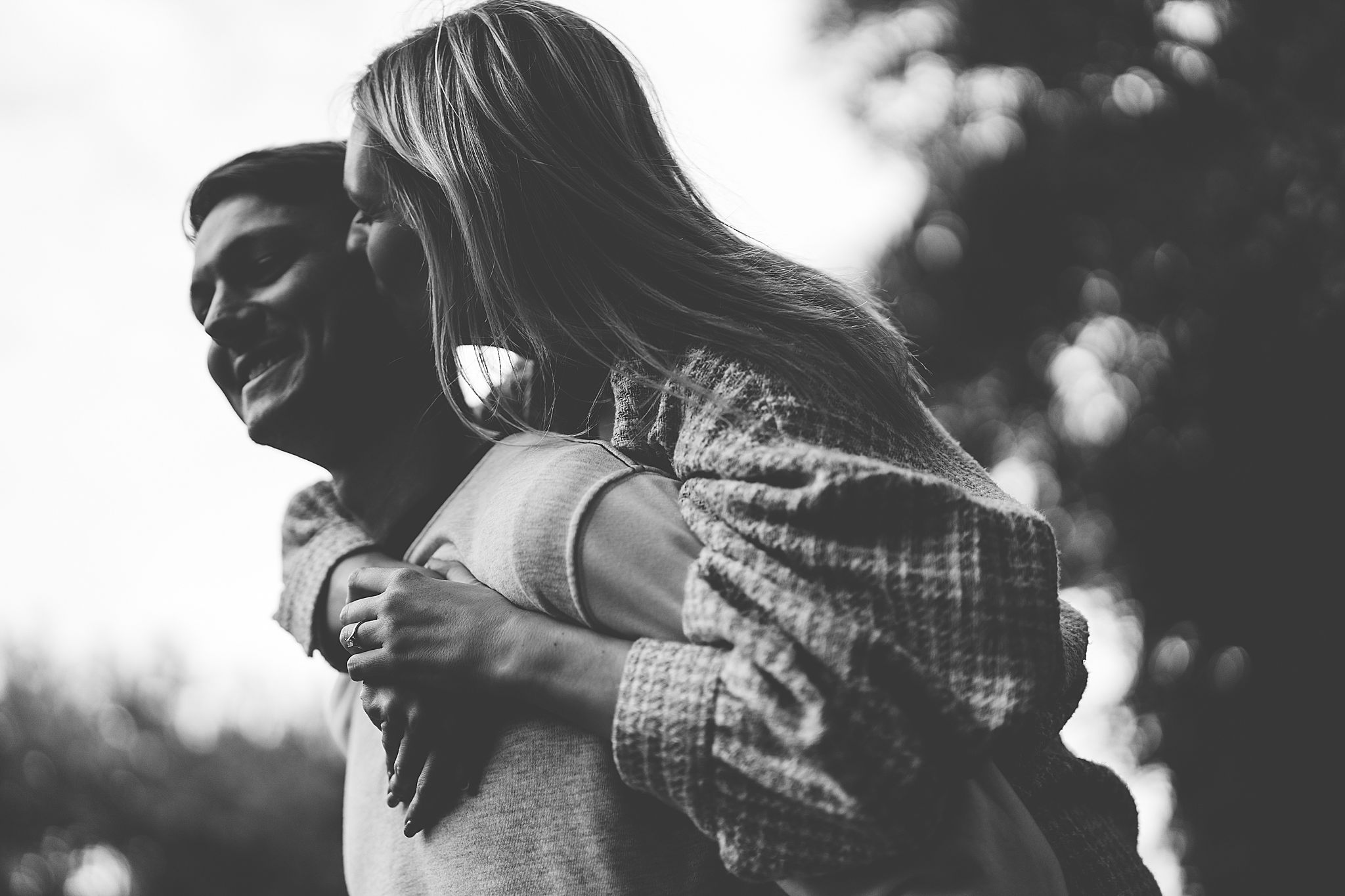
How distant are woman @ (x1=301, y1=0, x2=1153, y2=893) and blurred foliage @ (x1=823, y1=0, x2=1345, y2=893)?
5.30 meters

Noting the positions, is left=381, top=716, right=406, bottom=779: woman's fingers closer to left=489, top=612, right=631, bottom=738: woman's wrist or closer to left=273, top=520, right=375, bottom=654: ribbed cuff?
Result: left=489, top=612, right=631, bottom=738: woman's wrist

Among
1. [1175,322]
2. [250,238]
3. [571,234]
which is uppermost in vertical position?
[571,234]

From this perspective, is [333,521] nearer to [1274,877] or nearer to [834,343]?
[834,343]

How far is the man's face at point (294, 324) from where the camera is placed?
80.5 inches

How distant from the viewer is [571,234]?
1688mm

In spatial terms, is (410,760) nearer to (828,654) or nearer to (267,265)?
(828,654)

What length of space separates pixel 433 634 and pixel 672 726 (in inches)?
15.9

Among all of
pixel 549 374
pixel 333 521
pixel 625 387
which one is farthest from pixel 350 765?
pixel 625 387

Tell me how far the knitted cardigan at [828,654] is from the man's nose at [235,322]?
105 cm

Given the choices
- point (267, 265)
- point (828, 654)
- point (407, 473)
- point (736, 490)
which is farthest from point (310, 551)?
point (828, 654)

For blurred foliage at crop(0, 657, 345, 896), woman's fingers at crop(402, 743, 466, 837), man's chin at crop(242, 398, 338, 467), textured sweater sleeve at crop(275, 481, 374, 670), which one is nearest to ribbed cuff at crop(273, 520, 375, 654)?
textured sweater sleeve at crop(275, 481, 374, 670)

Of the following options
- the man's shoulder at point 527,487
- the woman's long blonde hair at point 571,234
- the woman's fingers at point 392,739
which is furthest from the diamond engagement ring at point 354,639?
the woman's long blonde hair at point 571,234

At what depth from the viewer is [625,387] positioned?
1571 millimetres

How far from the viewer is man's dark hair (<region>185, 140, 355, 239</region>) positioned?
2172 millimetres
